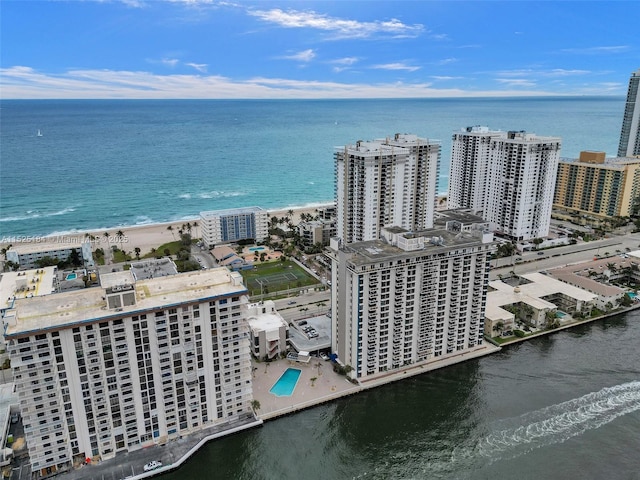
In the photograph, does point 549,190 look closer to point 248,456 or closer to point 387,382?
point 387,382

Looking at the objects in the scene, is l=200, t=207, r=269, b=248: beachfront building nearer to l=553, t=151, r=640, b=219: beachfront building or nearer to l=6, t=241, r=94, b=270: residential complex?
l=6, t=241, r=94, b=270: residential complex

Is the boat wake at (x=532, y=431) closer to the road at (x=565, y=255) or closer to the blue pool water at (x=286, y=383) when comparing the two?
the blue pool water at (x=286, y=383)

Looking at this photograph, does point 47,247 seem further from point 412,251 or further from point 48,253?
point 412,251

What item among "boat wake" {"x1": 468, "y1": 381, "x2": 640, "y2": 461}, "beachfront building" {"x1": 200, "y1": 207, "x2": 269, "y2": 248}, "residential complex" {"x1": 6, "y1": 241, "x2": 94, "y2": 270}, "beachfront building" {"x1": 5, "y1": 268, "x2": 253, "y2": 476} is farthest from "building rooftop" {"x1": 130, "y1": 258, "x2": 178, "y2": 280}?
"beachfront building" {"x1": 200, "y1": 207, "x2": 269, "y2": 248}

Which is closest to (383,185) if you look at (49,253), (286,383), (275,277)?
(275,277)

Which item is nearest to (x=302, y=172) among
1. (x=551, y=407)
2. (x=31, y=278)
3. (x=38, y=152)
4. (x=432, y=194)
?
(x=432, y=194)
